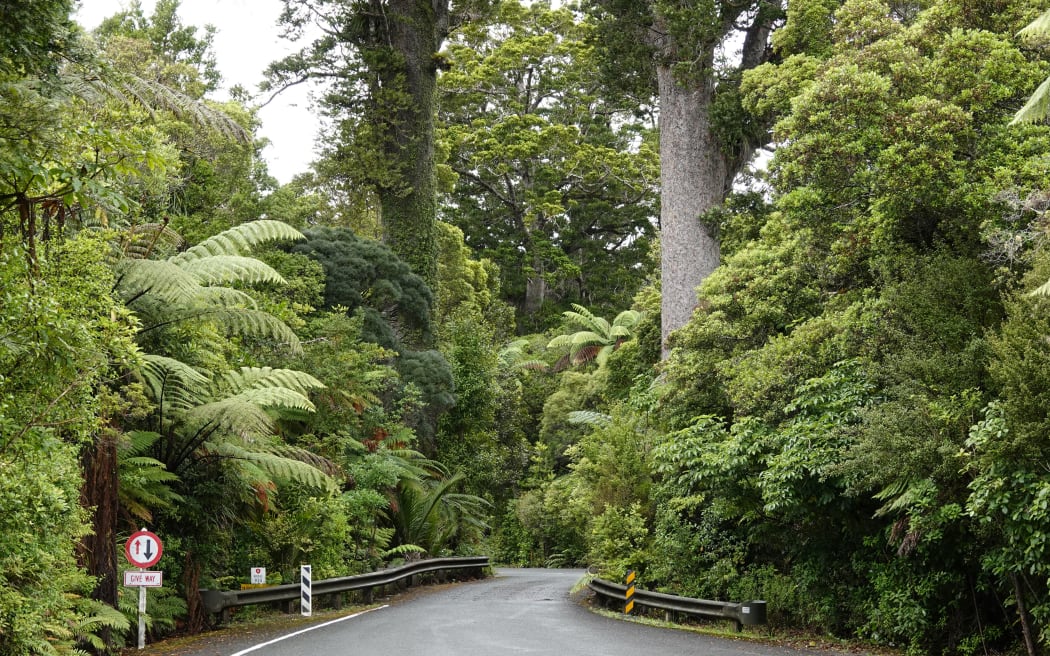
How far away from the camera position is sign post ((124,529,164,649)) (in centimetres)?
1175

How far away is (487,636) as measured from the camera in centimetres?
1288

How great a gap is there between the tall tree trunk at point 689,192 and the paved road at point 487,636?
24.2 feet

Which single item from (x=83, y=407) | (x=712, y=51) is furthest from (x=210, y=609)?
(x=712, y=51)

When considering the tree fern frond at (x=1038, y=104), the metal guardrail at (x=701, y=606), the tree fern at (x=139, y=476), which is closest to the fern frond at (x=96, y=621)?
the tree fern at (x=139, y=476)

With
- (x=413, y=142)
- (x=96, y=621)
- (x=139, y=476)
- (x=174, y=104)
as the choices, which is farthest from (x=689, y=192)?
(x=96, y=621)

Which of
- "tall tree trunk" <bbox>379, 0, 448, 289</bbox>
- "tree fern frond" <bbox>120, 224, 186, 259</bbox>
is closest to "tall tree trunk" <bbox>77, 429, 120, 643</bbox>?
"tree fern frond" <bbox>120, 224, 186, 259</bbox>

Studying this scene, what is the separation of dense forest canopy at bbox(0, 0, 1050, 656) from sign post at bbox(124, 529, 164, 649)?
0.30 meters

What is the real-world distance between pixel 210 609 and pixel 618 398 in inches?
580

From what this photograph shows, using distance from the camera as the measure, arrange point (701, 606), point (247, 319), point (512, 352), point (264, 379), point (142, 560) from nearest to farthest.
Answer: point (142, 560) < point (247, 319) < point (701, 606) < point (264, 379) < point (512, 352)

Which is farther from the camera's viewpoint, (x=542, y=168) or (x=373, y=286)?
(x=542, y=168)

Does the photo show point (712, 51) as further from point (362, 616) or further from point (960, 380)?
point (362, 616)

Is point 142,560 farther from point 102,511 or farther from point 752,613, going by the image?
point 752,613

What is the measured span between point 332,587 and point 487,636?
5.36m

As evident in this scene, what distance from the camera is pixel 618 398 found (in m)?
27.0
